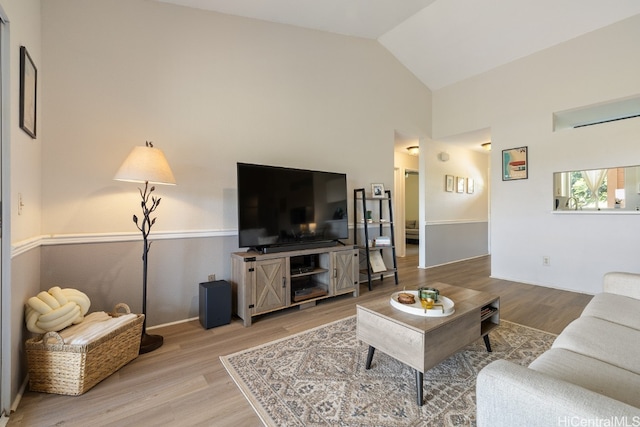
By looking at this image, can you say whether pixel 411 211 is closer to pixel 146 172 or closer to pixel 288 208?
Answer: pixel 288 208

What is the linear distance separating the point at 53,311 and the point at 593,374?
108 inches

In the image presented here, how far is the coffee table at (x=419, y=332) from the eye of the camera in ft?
4.99

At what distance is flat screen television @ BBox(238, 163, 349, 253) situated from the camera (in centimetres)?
272

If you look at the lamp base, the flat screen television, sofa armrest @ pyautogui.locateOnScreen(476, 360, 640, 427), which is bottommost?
the lamp base

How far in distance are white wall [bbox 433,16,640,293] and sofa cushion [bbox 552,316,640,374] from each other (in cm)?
268

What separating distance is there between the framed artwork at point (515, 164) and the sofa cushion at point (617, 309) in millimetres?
2657

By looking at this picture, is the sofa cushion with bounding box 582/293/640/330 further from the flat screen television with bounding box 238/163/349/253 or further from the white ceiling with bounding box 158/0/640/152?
the white ceiling with bounding box 158/0/640/152

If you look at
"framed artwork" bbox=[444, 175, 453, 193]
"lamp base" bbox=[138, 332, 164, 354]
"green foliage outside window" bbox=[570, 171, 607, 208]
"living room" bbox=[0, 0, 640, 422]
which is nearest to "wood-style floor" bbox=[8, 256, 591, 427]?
"lamp base" bbox=[138, 332, 164, 354]

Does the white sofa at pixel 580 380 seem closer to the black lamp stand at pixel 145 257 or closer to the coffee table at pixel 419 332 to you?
the coffee table at pixel 419 332

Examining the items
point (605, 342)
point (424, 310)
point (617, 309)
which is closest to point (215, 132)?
point (424, 310)

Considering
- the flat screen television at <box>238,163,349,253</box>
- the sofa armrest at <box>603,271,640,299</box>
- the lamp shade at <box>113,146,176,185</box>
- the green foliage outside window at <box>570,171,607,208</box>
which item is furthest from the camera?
the green foliage outside window at <box>570,171,607,208</box>

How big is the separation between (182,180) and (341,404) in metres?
2.25

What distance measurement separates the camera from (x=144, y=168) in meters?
2.08
